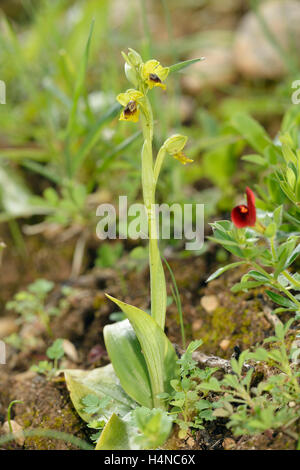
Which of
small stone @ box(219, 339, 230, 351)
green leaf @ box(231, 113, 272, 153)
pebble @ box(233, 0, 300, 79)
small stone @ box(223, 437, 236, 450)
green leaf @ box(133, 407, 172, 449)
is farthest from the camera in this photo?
pebble @ box(233, 0, 300, 79)

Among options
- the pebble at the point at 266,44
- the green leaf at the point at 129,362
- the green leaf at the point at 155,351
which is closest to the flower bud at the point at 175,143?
the green leaf at the point at 155,351

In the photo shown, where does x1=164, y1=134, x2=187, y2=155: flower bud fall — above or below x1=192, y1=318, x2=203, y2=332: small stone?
above

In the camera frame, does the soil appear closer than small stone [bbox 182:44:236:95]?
Yes

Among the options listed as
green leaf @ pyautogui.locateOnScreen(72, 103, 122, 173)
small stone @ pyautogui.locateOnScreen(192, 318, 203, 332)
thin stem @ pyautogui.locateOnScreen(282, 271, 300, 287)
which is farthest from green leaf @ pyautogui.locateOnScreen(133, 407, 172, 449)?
green leaf @ pyautogui.locateOnScreen(72, 103, 122, 173)

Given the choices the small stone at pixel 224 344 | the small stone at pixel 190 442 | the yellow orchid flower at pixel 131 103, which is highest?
the yellow orchid flower at pixel 131 103

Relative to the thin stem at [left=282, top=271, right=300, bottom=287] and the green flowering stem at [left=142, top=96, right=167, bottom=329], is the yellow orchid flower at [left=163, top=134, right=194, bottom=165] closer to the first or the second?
→ the green flowering stem at [left=142, top=96, right=167, bottom=329]

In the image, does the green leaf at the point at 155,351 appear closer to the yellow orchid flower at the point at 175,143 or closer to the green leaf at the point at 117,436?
the green leaf at the point at 117,436
